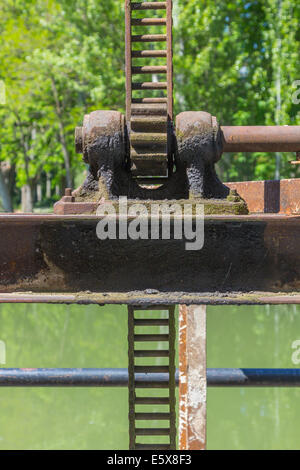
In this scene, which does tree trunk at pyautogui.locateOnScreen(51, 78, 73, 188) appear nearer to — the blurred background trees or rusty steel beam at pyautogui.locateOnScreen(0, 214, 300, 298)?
the blurred background trees

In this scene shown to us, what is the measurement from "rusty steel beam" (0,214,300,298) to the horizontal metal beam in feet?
11.2

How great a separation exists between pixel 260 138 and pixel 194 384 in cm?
264

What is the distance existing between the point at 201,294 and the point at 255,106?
22.2 meters

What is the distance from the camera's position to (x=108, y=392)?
1641 cm

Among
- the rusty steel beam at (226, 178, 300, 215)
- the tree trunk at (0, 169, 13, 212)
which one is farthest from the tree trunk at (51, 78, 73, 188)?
the rusty steel beam at (226, 178, 300, 215)

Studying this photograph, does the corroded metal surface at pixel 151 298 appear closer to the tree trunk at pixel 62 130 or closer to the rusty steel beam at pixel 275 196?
the rusty steel beam at pixel 275 196

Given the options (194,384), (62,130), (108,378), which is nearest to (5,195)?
(62,130)

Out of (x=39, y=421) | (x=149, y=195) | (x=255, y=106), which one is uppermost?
(x=255, y=106)

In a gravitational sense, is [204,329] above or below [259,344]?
above

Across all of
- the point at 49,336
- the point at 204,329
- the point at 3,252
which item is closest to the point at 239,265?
the point at 3,252

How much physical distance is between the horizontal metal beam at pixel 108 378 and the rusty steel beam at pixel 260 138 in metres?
3.25

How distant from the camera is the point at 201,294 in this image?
297cm

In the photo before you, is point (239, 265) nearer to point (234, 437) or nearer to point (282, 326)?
point (234, 437)

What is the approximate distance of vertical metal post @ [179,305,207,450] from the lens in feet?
17.4
